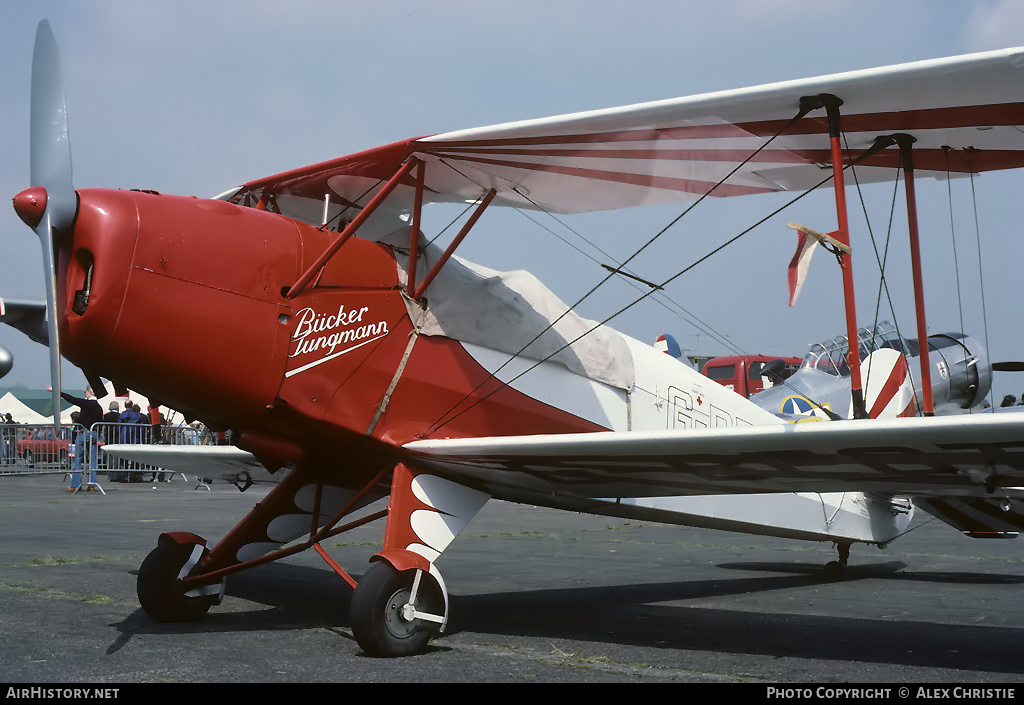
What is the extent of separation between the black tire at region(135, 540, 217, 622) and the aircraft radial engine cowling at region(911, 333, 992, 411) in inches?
647

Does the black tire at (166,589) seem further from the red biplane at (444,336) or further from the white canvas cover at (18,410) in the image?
the white canvas cover at (18,410)

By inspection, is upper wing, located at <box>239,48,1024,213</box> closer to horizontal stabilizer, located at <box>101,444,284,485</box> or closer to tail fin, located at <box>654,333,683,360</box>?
horizontal stabilizer, located at <box>101,444,284,485</box>

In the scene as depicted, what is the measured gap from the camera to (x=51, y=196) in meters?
4.29

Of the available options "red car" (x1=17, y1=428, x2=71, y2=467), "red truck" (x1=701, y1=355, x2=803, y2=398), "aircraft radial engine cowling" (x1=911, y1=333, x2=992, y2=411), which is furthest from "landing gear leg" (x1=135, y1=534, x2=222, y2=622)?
"red truck" (x1=701, y1=355, x2=803, y2=398)

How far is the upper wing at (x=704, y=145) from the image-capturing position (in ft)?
15.1

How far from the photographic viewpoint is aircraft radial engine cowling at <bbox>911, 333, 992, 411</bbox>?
1847 centimetres

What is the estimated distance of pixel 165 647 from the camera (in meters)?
4.35

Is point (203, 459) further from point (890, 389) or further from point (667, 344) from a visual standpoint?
point (667, 344)

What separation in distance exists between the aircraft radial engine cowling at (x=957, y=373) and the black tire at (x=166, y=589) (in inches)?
647

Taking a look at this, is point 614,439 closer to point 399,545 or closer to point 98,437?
point 399,545

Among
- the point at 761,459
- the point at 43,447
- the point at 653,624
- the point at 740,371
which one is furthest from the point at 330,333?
the point at 740,371

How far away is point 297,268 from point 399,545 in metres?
1.50

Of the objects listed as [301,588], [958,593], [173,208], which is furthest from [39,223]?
[958,593]

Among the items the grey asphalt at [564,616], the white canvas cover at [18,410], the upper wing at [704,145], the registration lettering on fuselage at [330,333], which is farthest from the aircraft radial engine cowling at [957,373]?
the white canvas cover at [18,410]
